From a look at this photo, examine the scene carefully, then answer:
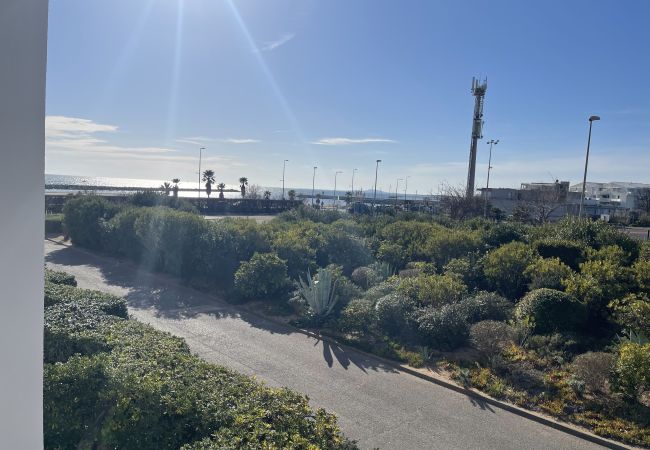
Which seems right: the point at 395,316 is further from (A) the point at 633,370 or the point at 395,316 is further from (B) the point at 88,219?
(B) the point at 88,219

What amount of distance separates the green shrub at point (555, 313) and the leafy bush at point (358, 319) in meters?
3.14

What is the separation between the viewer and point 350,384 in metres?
7.95

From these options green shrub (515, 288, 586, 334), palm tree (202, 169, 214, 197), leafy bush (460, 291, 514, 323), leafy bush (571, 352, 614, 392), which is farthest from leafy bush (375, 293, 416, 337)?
palm tree (202, 169, 214, 197)

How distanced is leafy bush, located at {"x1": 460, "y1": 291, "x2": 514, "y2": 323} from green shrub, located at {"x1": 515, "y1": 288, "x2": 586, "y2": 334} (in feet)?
2.22

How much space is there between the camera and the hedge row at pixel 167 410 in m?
4.29

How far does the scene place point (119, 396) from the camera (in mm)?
4574

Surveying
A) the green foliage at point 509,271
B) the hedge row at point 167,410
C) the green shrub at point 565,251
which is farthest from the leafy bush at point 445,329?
the hedge row at point 167,410

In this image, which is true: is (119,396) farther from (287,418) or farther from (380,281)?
(380,281)

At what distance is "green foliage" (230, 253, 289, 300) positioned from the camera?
41.1ft

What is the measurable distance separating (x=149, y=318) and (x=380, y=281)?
20.3ft

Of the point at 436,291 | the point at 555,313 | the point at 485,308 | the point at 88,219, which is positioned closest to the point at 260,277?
the point at 436,291

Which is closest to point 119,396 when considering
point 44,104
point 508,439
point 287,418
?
point 287,418

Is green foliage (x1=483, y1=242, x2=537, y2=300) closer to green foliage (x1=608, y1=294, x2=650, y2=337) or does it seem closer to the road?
green foliage (x1=608, y1=294, x2=650, y2=337)

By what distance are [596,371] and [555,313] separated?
2.02 meters
